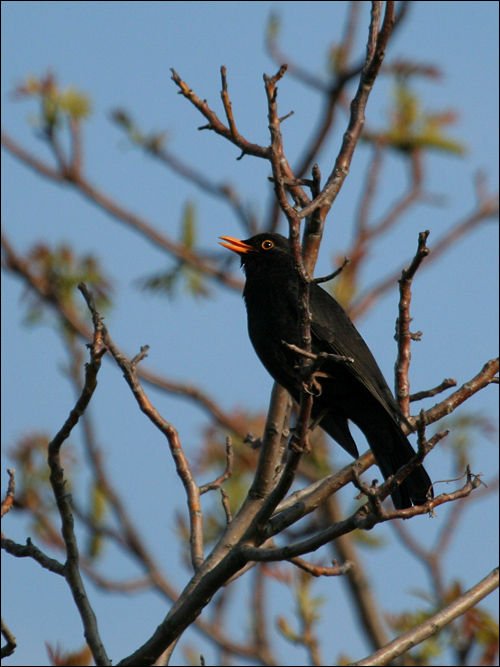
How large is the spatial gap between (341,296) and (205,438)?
5.42 ft

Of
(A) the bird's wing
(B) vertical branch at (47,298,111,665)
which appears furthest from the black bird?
(B) vertical branch at (47,298,111,665)

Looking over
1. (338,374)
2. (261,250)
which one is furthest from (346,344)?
(261,250)

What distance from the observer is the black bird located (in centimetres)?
445

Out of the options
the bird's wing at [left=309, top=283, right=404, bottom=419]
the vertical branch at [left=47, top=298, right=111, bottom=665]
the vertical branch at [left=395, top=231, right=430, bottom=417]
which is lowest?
the vertical branch at [left=47, top=298, right=111, bottom=665]

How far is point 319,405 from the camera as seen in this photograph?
15.8 feet

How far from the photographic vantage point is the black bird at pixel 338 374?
4.45 meters

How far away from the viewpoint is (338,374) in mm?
4605

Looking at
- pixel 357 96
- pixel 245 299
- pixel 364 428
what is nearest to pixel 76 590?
pixel 364 428

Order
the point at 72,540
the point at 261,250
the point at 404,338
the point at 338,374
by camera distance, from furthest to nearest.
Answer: the point at 261,250
the point at 338,374
the point at 404,338
the point at 72,540

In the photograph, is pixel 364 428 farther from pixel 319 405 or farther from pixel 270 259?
pixel 270 259

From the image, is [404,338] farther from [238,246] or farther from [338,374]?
[238,246]

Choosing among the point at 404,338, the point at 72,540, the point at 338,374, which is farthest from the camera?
the point at 338,374

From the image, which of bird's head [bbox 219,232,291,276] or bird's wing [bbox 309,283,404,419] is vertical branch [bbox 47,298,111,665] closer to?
bird's wing [bbox 309,283,404,419]

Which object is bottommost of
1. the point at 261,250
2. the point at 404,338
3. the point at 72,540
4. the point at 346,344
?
the point at 72,540
